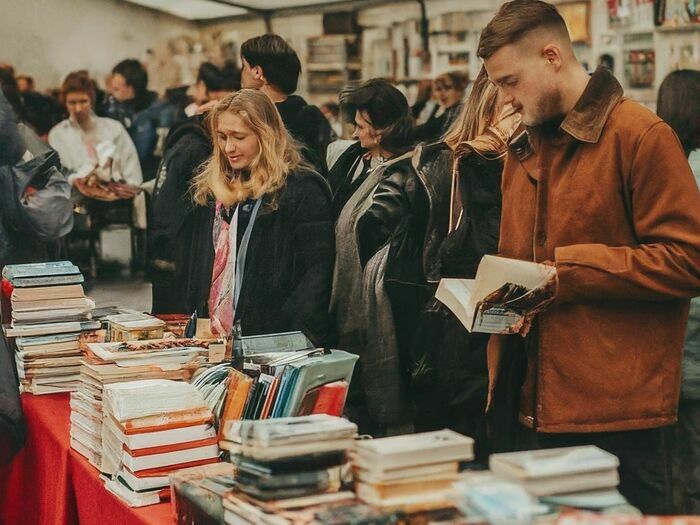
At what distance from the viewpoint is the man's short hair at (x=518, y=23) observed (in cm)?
216

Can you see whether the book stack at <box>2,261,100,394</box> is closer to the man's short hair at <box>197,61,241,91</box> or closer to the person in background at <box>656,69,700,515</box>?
the man's short hair at <box>197,61,241,91</box>

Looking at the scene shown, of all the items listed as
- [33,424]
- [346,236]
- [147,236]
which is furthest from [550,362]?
[147,236]

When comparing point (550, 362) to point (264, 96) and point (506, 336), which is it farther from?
point (264, 96)

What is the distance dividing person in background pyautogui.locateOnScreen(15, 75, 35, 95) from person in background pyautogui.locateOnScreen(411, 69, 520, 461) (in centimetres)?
217

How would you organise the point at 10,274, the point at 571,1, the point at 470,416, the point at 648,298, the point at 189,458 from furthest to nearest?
1. the point at 571,1
2. the point at 10,274
3. the point at 470,416
4. the point at 189,458
5. the point at 648,298

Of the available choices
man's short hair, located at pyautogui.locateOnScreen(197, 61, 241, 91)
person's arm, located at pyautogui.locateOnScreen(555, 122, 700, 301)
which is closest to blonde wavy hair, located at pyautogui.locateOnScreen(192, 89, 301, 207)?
person's arm, located at pyautogui.locateOnScreen(555, 122, 700, 301)

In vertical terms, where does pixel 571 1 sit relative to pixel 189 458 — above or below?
above

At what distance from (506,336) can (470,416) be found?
33.7 inches

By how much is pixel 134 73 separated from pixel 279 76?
1.14 m

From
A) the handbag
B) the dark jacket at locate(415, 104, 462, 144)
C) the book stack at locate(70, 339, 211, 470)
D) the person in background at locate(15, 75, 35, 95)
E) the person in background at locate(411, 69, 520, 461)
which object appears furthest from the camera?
the person in background at locate(15, 75, 35, 95)

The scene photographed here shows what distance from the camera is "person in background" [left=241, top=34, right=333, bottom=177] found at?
3.90 meters

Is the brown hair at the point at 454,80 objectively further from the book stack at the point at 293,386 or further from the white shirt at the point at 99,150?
the book stack at the point at 293,386

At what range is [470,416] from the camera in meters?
3.14

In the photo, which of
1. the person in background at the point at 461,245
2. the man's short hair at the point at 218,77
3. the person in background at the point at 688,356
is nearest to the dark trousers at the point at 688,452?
the person in background at the point at 688,356
